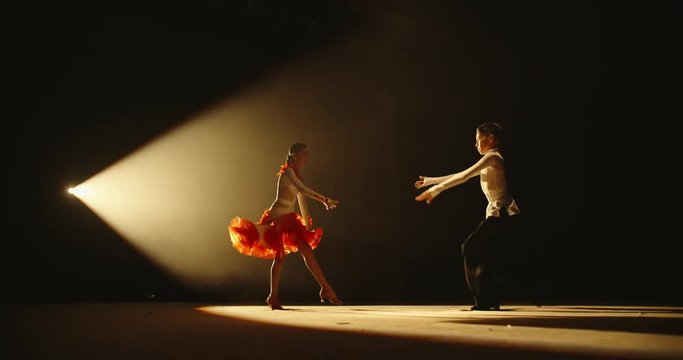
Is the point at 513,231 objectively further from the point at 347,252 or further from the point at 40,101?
the point at 40,101

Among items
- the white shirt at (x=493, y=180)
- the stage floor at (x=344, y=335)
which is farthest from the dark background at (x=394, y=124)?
the stage floor at (x=344, y=335)

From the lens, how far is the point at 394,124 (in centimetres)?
705

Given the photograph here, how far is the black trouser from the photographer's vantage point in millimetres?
4949

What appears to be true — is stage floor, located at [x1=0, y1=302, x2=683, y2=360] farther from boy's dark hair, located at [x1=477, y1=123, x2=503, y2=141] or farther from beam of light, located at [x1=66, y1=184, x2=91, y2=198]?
beam of light, located at [x1=66, y1=184, x2=91, y2=198]

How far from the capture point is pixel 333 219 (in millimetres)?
7020

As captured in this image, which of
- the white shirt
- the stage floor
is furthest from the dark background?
the stage floor

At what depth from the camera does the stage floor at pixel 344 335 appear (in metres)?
2.63

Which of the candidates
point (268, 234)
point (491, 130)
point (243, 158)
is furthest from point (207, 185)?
point (491, 130)

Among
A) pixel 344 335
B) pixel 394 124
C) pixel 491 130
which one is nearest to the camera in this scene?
pixel 344 335

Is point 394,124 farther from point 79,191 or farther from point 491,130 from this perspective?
point 79,191

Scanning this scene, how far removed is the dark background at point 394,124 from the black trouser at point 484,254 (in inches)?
60.9

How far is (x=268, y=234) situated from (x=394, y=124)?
2.17m

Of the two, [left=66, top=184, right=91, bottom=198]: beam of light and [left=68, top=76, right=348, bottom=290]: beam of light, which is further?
[left=68, top=76, right=348, bottom=290]: beam of light

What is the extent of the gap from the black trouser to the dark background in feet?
5.08
